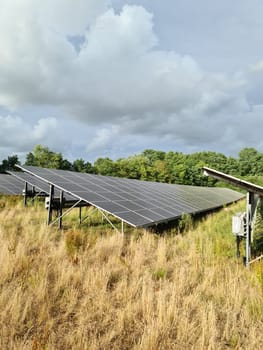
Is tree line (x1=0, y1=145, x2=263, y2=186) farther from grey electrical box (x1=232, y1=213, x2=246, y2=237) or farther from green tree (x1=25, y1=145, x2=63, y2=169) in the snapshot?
grey electrical box (x1=232, y1=213, x2=246, y2=237)

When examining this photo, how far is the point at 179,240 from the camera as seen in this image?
9.34 metres

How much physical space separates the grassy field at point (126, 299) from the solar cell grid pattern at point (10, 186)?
16611 mm

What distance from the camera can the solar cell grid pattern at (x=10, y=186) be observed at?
23.0 meters

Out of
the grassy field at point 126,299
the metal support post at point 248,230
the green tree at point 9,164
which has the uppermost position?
the green tree at point 9,164

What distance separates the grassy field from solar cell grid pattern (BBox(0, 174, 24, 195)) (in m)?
16.6

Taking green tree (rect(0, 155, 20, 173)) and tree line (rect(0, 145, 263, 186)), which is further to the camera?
tree line (rect(0, 145, 263, 186))

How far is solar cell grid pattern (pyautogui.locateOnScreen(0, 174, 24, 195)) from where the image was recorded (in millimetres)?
22989

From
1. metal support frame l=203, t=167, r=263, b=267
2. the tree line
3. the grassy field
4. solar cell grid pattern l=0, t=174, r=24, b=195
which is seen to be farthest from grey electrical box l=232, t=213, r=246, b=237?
the tree line

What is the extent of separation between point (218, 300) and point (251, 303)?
53 cm

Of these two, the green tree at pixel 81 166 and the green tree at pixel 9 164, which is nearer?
the green tree at pixel 9 164

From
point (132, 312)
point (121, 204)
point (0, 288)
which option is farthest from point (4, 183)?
point (132, 312)

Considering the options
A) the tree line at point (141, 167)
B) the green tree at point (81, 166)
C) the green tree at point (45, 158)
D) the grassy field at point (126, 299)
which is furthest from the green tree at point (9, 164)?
the grassy field at point (126, 299)

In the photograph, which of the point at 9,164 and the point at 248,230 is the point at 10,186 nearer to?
Answer: the point at 248,230

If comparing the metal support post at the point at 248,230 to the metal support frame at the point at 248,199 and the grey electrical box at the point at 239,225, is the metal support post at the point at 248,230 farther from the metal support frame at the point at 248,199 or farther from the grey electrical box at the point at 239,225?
the grey electrical box at the point at 239,225
